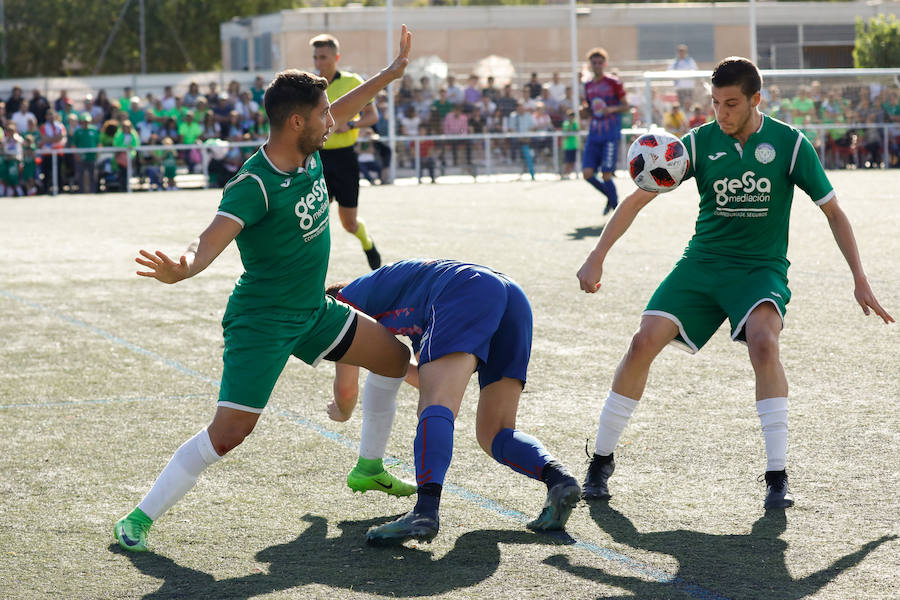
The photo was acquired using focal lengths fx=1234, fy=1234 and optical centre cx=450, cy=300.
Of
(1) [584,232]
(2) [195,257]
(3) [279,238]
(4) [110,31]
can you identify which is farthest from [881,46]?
(2) [195,257]

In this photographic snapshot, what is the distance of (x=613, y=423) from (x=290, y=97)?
1.75 metres

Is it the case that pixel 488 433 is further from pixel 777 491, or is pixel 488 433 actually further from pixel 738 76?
pixel 738 76

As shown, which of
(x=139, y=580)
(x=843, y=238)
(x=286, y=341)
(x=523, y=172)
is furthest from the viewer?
(x=523, y=172)

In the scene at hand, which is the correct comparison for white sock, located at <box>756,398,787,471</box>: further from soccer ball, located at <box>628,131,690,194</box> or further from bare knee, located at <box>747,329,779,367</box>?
soccer ball, located at <box>628,131,690,194</box>

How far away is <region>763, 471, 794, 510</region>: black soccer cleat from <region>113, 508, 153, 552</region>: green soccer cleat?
2.19 meters

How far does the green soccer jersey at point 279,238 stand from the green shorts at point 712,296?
1.37 metres

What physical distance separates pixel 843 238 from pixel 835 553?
4.45ft

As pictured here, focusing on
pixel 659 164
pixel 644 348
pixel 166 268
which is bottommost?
pixel 644 348

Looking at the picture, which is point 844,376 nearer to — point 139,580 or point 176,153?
point 139,580

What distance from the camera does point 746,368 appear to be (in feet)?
22.8

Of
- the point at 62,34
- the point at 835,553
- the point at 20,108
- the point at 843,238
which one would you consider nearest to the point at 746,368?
the point at 843,238

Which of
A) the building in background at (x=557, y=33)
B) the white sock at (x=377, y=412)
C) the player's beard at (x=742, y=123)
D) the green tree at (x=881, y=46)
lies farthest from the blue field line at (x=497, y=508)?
the green tree at (x=881, y=46)

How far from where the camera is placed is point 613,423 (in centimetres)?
479

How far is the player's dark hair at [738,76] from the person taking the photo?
4.72 meters
